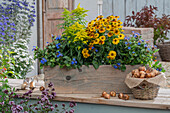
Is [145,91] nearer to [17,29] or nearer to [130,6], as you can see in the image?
[17,29]

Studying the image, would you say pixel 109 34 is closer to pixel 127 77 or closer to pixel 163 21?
pixel 127 77

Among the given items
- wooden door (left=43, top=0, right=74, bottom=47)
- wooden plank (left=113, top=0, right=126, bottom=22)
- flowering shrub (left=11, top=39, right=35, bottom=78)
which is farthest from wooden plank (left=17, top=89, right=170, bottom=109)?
wooden plank (left=113, top=0, right=126, bottom=22)

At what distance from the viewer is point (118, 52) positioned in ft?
6.69

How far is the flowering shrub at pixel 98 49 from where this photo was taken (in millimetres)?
2014

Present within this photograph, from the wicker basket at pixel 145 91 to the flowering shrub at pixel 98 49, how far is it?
9.2 inches

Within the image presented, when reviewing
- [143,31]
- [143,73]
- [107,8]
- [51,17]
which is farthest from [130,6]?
[143,73]

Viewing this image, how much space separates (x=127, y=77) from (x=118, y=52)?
22 centimetres

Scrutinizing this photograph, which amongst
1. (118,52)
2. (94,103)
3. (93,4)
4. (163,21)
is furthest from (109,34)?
(93,4)

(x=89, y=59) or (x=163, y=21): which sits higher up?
(x=163, y=21)

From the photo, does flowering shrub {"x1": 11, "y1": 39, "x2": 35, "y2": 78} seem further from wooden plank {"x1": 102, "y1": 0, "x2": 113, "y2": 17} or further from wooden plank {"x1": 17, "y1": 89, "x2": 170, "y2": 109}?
wooden plank {"x1": 102, "y1": 0, "x2": 113, "y2": 17}

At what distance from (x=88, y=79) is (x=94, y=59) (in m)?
0.15

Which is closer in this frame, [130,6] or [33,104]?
[33,104]

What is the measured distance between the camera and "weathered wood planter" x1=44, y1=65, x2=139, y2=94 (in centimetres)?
203

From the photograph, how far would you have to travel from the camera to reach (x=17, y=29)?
4316mm
